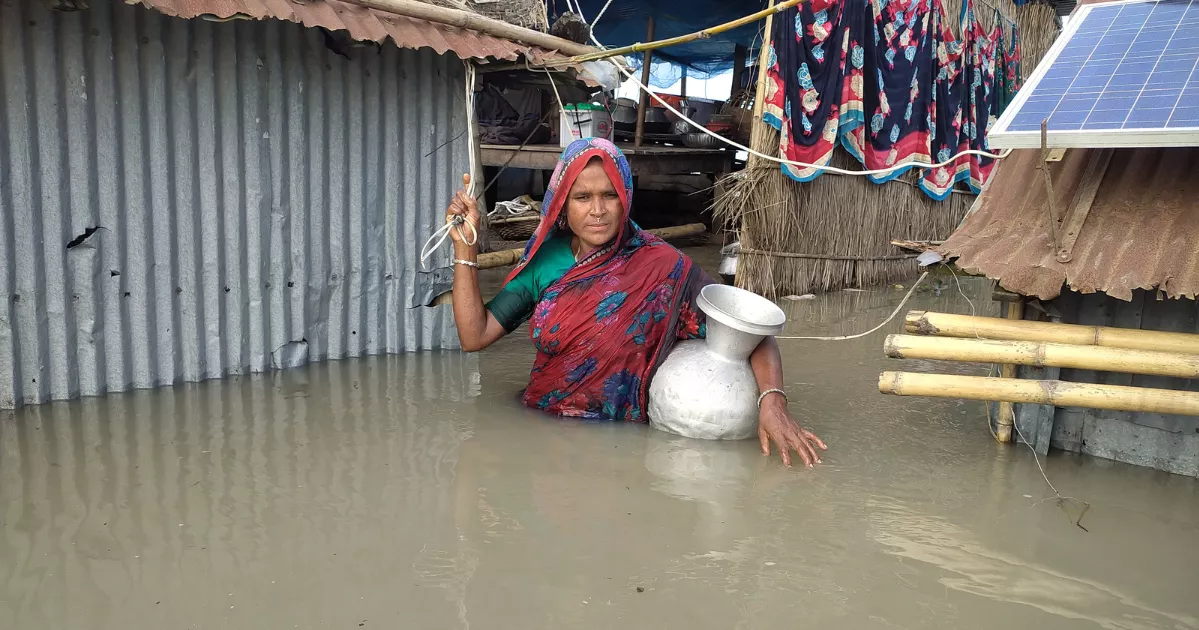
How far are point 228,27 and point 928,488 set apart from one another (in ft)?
12.7

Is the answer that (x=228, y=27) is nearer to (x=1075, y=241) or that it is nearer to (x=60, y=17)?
(x=60, y=17)

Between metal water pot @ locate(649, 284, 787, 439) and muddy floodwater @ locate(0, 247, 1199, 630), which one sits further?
metal water pot @ locate(649, 284, 787, 439)

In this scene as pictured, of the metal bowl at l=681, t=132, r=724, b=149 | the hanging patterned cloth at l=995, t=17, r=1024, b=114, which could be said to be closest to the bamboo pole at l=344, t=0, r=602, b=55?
the metal bowl at l=681, t=132, r=724, b=149

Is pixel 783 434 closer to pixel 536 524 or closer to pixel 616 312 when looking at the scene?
pixel 616 312

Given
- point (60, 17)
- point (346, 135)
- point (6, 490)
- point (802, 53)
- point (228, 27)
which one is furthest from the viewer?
point (802, 53)

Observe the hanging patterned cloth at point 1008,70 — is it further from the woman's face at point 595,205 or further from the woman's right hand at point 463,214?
the woman's right hand at point 463,214

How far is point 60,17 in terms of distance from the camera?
392 cm

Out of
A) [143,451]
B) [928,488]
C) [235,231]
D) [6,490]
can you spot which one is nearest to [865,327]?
[928,488]

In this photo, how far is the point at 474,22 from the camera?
15.7 feet

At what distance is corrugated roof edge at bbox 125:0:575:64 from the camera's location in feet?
12.1

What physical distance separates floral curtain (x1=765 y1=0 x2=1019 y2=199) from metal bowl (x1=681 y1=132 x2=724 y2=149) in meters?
2.23

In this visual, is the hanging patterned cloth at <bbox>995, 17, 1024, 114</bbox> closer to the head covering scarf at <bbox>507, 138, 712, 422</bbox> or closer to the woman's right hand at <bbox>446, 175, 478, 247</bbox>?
the head covering scarf at <bbox>507, 138, 712, 422</bbox>

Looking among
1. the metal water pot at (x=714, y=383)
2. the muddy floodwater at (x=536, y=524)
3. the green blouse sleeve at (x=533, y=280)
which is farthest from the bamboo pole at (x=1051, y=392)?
the green blouse sleeve at (x=533, y=280)

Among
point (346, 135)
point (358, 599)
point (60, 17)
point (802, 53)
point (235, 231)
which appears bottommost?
point (358, 599)
